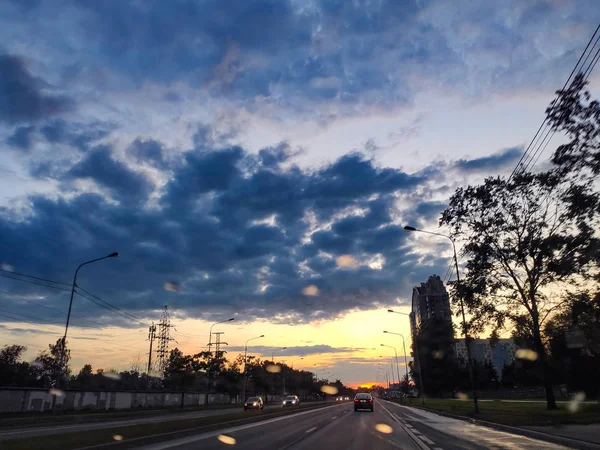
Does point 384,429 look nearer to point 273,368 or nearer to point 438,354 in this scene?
point 438,354

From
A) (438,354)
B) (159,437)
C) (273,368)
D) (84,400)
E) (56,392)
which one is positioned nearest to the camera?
(159,437)

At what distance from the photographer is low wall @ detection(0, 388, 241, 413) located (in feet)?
123

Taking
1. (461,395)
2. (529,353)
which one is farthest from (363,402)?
(461,395)

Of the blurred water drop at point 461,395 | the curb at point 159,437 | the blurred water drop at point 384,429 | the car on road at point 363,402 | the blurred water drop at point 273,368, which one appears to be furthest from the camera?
the blurred water drop at point 273,368

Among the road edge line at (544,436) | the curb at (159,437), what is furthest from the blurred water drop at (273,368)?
the road edge line at (544,436)

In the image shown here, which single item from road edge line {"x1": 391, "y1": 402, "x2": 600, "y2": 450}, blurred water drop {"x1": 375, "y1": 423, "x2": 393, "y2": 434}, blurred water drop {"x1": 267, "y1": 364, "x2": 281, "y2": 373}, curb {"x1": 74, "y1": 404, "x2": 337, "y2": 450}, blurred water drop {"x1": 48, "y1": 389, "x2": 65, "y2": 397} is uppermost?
blurred water drop {"x1": 267, "y1": 364, "x2": 281, "y2": 373}

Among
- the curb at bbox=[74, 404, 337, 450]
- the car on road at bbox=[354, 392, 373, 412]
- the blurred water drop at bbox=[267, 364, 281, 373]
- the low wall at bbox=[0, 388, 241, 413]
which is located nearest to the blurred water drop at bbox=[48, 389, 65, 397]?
the low wall at bbox=[0, 388, 241, 413]

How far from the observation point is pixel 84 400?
46875mm

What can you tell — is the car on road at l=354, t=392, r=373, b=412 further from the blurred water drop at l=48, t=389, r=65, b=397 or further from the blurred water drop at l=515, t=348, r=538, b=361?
the blurred water drop at l=48, t=389, r=65, b=397

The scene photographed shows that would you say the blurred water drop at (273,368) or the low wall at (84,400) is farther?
the blurred water drop at (273,368)

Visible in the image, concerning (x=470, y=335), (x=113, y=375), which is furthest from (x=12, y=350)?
(x=470, y=335)

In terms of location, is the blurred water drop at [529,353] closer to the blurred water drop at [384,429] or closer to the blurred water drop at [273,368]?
the blurred water drop at [384,429]

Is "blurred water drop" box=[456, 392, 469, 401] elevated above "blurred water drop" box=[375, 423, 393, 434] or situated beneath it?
elevated above

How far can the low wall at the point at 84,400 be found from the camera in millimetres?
37625
